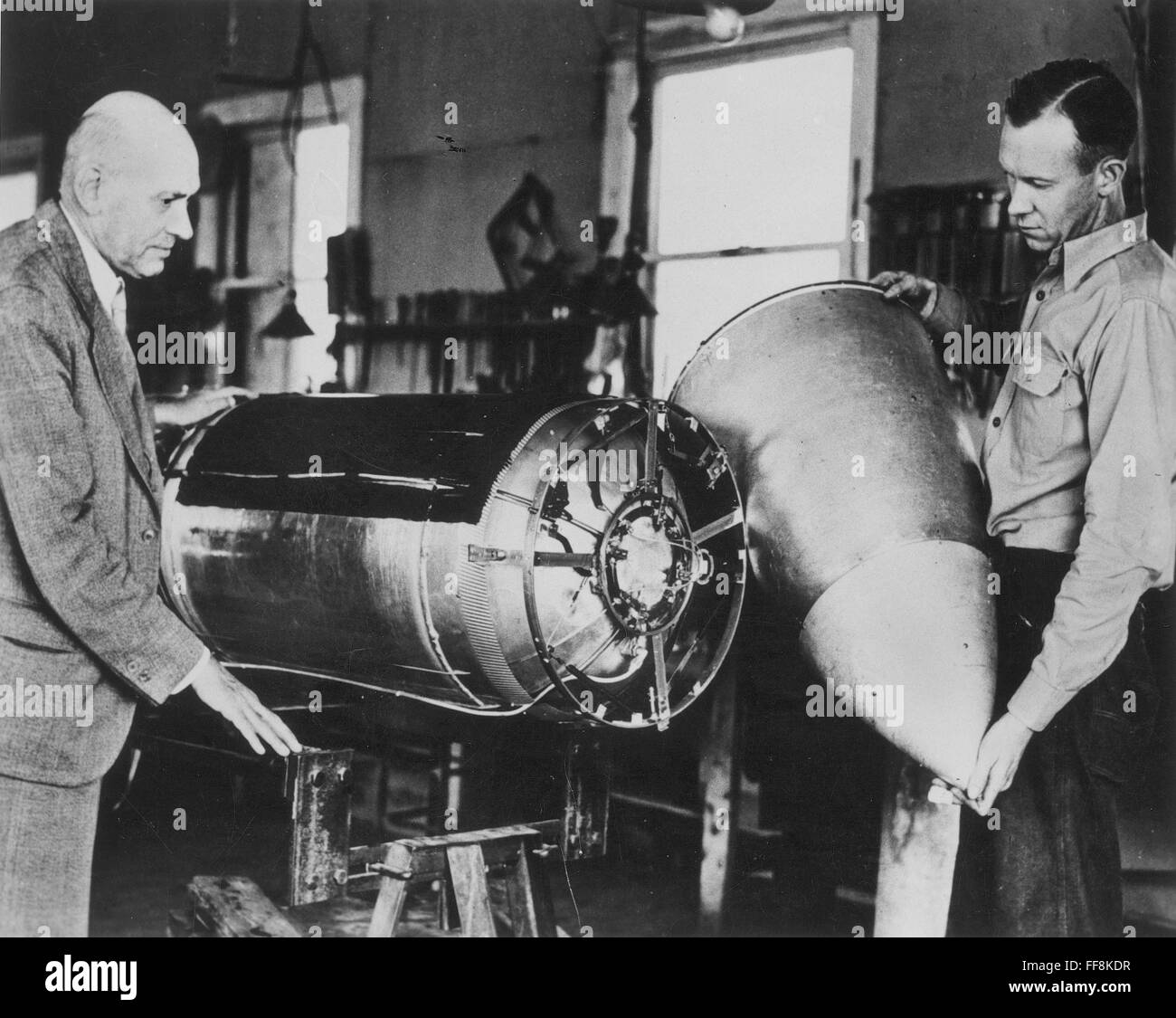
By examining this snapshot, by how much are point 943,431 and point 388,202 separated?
1.55 metres

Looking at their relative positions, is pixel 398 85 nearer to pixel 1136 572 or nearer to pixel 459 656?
pixel 459 656

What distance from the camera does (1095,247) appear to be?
7.65 feet

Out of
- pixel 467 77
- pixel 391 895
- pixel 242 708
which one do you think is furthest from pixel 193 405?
pixel 391 895

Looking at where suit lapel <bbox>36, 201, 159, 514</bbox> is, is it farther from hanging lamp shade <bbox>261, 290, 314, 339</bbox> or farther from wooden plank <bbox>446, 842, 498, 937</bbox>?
wooden plank <bbox>446, 842, 498, 937</bbox>

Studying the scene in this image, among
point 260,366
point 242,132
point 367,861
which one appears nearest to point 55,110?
point 242,132

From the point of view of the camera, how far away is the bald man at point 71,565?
87.7 inches

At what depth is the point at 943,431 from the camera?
246 centimetres

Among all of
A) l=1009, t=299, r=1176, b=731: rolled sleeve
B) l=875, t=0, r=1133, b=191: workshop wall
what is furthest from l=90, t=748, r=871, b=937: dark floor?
l=875, t=0, r=1133, b=191: workshop wall

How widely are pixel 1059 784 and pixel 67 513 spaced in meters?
1.94

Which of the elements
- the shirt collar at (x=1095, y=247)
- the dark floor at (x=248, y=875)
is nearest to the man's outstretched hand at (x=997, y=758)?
the dark floor at (x=248, y=875)

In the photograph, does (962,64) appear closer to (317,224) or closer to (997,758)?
(997,758)

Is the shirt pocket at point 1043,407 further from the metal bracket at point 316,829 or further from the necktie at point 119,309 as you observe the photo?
the necktie at point 119,309

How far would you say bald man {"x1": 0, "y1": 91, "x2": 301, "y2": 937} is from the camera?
223 cm

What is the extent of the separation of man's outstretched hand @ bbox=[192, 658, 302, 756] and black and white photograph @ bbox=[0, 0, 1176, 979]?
0.05 feet
